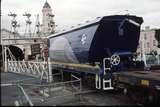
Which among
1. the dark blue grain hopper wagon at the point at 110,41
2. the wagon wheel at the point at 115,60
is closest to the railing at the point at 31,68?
the dark blue grain hopper wagon at the point at 110,41

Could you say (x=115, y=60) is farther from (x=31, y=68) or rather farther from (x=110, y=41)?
(x=31, y=68)

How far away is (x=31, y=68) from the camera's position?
25906 millimetres

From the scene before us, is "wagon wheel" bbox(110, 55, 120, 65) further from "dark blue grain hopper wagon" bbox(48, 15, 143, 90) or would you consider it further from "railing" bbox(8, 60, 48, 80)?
"railing" bbox(8, 60, 48, 80)

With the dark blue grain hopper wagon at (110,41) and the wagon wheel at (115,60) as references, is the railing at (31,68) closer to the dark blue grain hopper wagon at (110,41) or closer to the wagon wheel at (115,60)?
the dark blue grain hopper wagon at (110,41)

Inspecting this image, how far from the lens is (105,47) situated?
15.6 m

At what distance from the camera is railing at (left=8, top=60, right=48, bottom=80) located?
22334 millimetres

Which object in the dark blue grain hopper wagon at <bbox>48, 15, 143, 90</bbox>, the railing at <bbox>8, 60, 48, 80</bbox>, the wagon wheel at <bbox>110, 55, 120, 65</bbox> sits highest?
the dark blue grain hopper wagon at <bbox>48, 15, 143, 90</bbox>

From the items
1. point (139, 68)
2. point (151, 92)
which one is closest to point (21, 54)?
point (139, 68)

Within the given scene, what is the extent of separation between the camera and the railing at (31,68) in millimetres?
22334

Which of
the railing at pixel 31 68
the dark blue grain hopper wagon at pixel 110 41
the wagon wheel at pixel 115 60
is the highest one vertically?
the dark blue grain hopper wagon at pixel 110 41

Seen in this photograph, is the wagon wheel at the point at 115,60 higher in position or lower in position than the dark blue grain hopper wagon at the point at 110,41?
lower

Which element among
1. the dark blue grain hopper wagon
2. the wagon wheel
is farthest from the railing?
the wagon wheel

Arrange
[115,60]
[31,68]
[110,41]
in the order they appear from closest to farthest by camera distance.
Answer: [115,60]
[110,41]
[31,68]

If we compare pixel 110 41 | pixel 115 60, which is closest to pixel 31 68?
pixel 110 41
